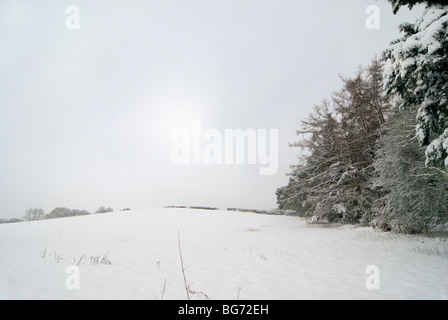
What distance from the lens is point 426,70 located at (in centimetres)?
567

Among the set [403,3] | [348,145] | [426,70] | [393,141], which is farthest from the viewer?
[348,145]

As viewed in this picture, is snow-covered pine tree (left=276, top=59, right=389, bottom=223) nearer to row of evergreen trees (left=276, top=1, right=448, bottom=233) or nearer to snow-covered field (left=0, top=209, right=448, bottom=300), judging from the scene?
row of evergreen trees (left=276, top=1, right=448, bottom=233)

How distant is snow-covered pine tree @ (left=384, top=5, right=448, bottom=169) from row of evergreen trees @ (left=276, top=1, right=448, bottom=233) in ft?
0.06

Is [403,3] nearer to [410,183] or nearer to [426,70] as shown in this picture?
[426,70]

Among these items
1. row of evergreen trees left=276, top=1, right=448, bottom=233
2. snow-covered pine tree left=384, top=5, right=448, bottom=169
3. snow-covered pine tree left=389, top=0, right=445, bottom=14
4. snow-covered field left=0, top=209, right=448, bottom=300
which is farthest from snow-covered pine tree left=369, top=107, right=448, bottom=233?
snow-covered pine tree left=389, top=0, right=445, bottom=14

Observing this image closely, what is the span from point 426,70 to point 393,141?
7306 mm

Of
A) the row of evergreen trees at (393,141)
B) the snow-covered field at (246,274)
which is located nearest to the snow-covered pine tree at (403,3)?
the row of evergreen trees at (393,141)

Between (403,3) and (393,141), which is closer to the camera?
(403,3)

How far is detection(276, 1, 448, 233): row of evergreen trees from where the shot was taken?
5.74 m

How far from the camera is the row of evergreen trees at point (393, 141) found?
574 cm

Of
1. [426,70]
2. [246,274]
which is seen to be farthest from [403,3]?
[246,274]

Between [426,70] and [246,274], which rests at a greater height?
[426,70]

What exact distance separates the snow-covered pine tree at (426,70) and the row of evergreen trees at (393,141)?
0.02 m
